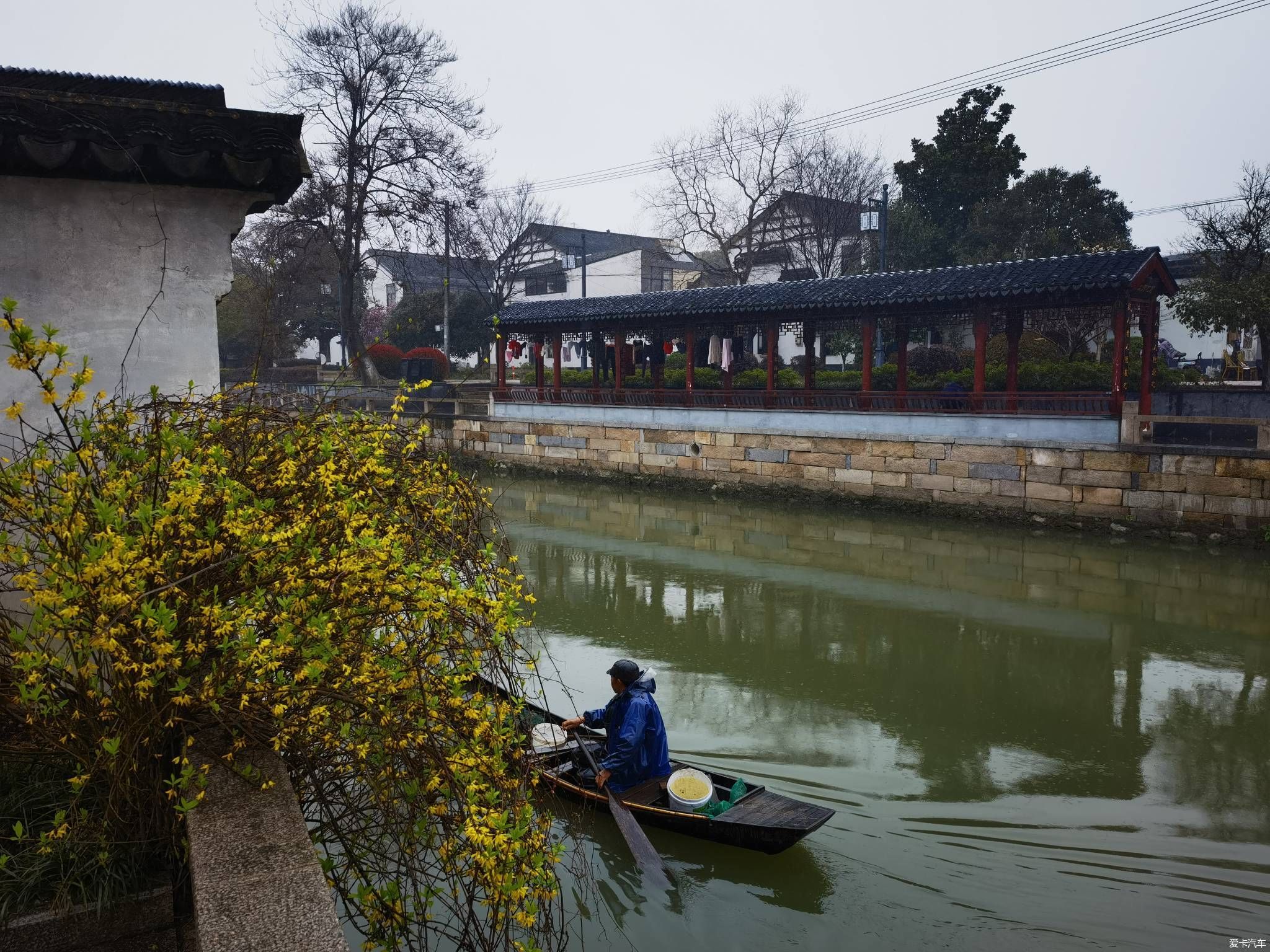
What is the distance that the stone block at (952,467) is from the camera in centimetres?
1703

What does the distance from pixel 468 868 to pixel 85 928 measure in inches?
42.5

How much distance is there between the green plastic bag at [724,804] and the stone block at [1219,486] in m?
11.4

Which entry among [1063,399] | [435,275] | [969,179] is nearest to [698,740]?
[1063,399]

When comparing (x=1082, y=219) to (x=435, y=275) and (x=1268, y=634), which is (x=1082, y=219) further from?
(x=435, y=275)

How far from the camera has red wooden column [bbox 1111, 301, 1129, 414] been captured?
15.6 meters

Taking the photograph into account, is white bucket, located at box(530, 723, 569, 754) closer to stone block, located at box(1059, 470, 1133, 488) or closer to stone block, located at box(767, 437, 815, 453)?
stone block, located at box(1059, 470, 1133, 488)

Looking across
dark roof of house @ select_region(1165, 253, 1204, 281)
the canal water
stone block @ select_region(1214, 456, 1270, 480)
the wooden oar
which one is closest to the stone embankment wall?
stone block @ select_region(1214, 456, 1270, 480)

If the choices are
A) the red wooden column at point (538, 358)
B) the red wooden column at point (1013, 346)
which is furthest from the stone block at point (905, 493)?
the red wooden column at point (538, 358)

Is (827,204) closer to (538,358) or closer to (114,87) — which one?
(538,358)

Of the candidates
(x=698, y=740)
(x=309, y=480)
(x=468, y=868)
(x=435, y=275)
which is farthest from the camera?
(x=435, y=275)

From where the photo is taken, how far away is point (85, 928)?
9.18 feet

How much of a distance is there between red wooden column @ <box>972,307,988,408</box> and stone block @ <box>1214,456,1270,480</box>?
3974 mm

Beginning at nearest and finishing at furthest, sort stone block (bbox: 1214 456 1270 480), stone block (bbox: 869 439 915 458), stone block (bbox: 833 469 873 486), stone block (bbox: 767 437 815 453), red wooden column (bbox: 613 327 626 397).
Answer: stone block (bbox: 1214 456 1270 480), stone block (bbox: 869 439 915 458), stone block (bbox: 833 469 873 486), stone block (bbox: 767 437 815 453), red wooden column (bbox: 613 327 626 397)

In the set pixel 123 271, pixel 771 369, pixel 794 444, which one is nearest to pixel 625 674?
pixel 123 271
